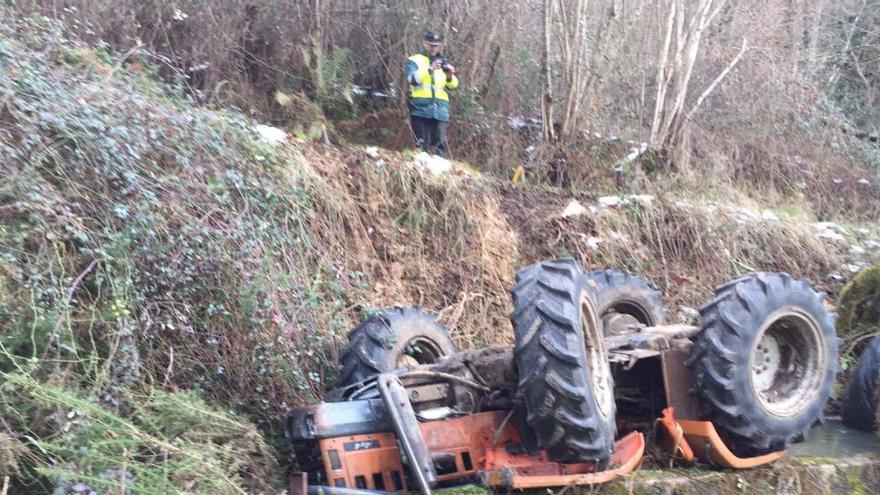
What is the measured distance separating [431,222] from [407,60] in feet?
9.10

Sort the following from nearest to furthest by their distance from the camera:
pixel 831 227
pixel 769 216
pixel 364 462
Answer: pixel 364 462 < pixel 769 216 < pixel 831 227

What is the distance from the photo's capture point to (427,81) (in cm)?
1048

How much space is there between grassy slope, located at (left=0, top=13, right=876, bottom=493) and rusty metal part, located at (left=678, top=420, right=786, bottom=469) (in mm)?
2421

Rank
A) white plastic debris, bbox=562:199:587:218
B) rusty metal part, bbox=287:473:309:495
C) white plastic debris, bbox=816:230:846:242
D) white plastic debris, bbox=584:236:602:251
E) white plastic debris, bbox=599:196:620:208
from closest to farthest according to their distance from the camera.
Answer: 1. rusty metal part, bbox=287:473:309:495
2. white plastic debris, bbox=584:236:602:251
3. white plastic debris, bbox=562:199:587:218
4. white plastic debris, bbox=599:196:620:208
5. white plastic debris, bbox=816:230:846:242

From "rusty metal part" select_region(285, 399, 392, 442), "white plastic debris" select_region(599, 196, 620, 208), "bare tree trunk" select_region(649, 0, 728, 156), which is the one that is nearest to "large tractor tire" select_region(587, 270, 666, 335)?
"rusty metal part" select_region(285, 399, 392, 442)

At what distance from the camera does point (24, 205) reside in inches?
209

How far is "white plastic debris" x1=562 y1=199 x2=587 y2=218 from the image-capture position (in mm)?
9945

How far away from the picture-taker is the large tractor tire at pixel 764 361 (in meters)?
5.18

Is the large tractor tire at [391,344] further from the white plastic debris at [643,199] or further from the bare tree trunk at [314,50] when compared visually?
the bare tree trunk at [314,50]

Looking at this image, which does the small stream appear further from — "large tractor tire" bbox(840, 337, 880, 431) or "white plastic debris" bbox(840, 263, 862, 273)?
"white plastic debris" bbox(840, 263, 862, 273)

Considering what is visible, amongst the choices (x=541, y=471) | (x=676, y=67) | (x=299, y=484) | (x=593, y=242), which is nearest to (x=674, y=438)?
(x=541, y=471)

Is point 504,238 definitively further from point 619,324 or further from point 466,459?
point 466,459

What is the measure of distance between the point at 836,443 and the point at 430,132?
5.97m

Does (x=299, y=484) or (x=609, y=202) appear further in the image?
(x=609, y=202)
